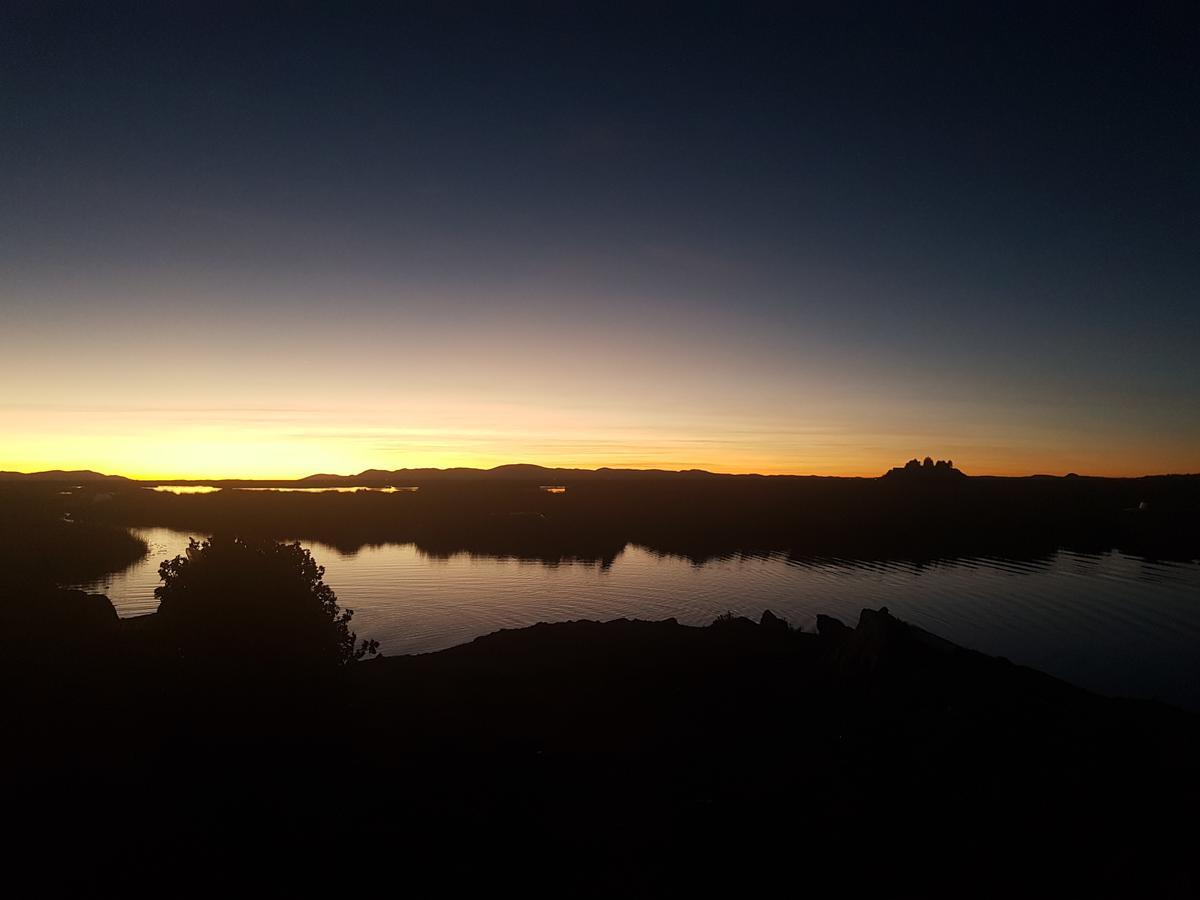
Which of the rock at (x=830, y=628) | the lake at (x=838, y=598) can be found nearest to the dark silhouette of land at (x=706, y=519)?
the lake at (x=838, y=598)

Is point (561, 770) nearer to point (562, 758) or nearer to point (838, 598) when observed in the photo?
point (562, 758)

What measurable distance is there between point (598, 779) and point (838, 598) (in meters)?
44.7

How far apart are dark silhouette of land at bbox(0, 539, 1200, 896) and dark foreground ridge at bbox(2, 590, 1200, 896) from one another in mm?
73

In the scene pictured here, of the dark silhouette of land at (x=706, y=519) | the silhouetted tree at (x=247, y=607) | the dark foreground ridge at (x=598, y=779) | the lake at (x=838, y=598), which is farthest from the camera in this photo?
the dark silhouette of land at (x=706, y=519)

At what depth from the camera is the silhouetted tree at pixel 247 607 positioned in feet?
62.7

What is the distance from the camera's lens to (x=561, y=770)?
17.6 m

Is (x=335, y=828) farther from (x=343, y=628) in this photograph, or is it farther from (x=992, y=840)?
(x=992, y=840)

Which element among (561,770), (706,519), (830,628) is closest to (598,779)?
(561,770)

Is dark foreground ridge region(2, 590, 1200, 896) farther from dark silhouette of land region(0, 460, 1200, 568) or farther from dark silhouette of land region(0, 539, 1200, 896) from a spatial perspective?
dark silhouette of land region(0, 460, 1200, 568)

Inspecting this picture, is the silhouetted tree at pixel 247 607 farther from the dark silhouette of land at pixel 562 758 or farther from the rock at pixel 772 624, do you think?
the rock at pixel 772 624

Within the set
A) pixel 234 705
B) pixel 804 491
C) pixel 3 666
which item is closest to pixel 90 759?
pixel 234 705

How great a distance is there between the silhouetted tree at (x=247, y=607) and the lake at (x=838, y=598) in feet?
71.5

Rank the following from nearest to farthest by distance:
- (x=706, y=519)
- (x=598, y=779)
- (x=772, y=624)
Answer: (x=598, y=779), (x=772, y=624), (x=706, y=519)

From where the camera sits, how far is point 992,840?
A: 14.1m
